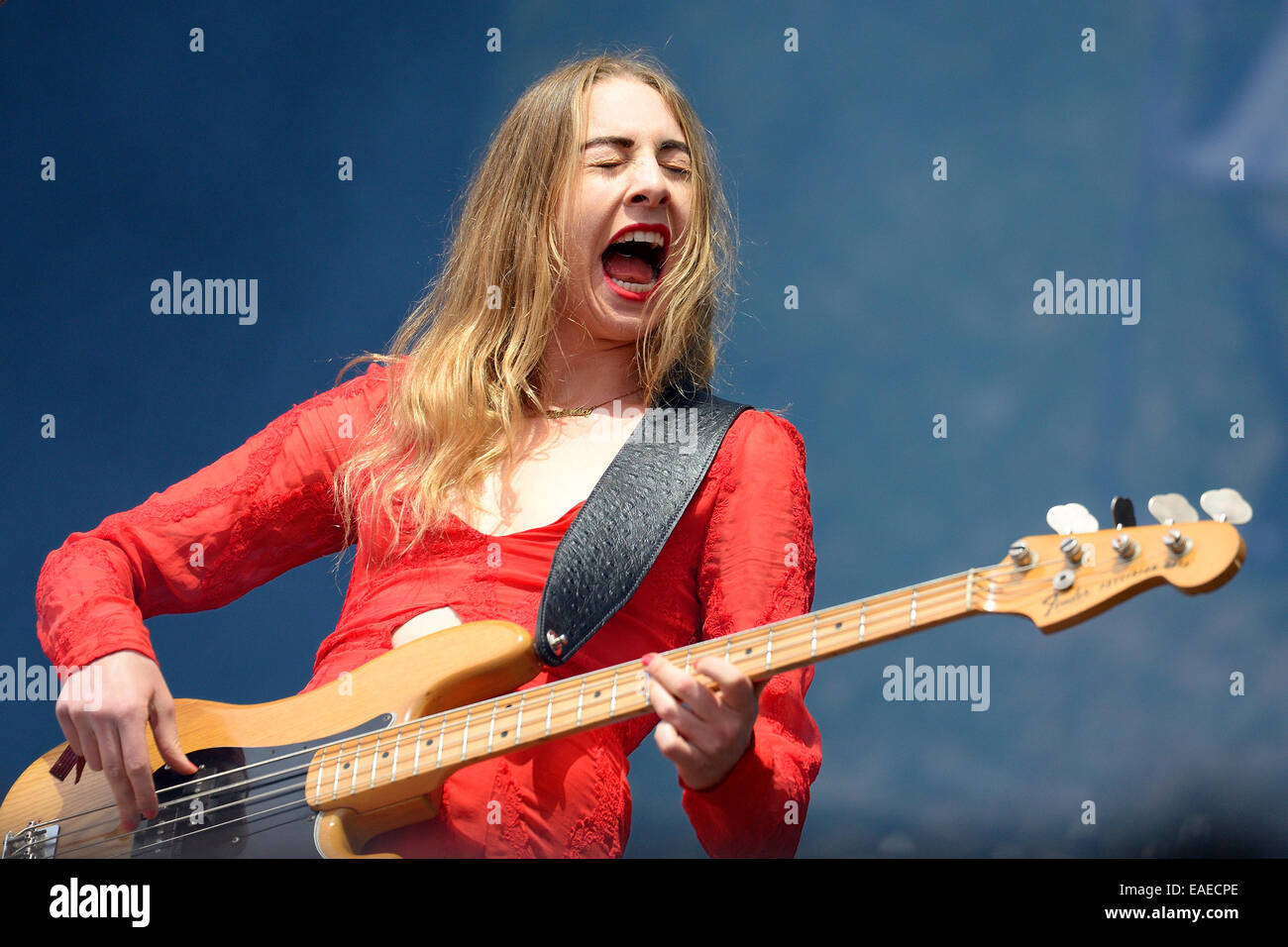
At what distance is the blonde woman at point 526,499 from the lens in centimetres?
148

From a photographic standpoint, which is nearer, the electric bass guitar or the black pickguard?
the electric bass guitar

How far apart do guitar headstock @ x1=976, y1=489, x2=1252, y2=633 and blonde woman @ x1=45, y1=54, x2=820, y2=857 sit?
323 millimetres

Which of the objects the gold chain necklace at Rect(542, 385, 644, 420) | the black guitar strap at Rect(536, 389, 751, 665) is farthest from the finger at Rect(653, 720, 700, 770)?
the gold chain necklace at Rect(542, 385, 644, 420)

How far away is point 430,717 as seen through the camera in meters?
1.45

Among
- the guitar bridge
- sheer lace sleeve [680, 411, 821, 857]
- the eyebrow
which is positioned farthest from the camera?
the eyebrow

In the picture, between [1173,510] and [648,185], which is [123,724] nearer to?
[648,185]

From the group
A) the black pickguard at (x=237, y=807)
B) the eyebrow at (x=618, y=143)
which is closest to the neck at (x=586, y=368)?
the eyebrow at (x=618, y=143)

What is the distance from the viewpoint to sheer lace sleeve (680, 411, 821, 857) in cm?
141

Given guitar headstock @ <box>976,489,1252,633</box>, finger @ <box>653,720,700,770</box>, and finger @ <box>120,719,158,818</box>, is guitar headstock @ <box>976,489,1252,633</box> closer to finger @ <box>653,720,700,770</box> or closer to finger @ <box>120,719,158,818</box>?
finger @ <box>653,720,700,770</box>

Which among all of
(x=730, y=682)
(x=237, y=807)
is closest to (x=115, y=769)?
(x=237, y=807)

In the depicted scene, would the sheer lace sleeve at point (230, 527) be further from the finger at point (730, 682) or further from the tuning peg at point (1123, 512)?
the tuning peg at point (1123, 512)

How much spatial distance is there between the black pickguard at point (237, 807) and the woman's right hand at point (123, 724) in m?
0.02
